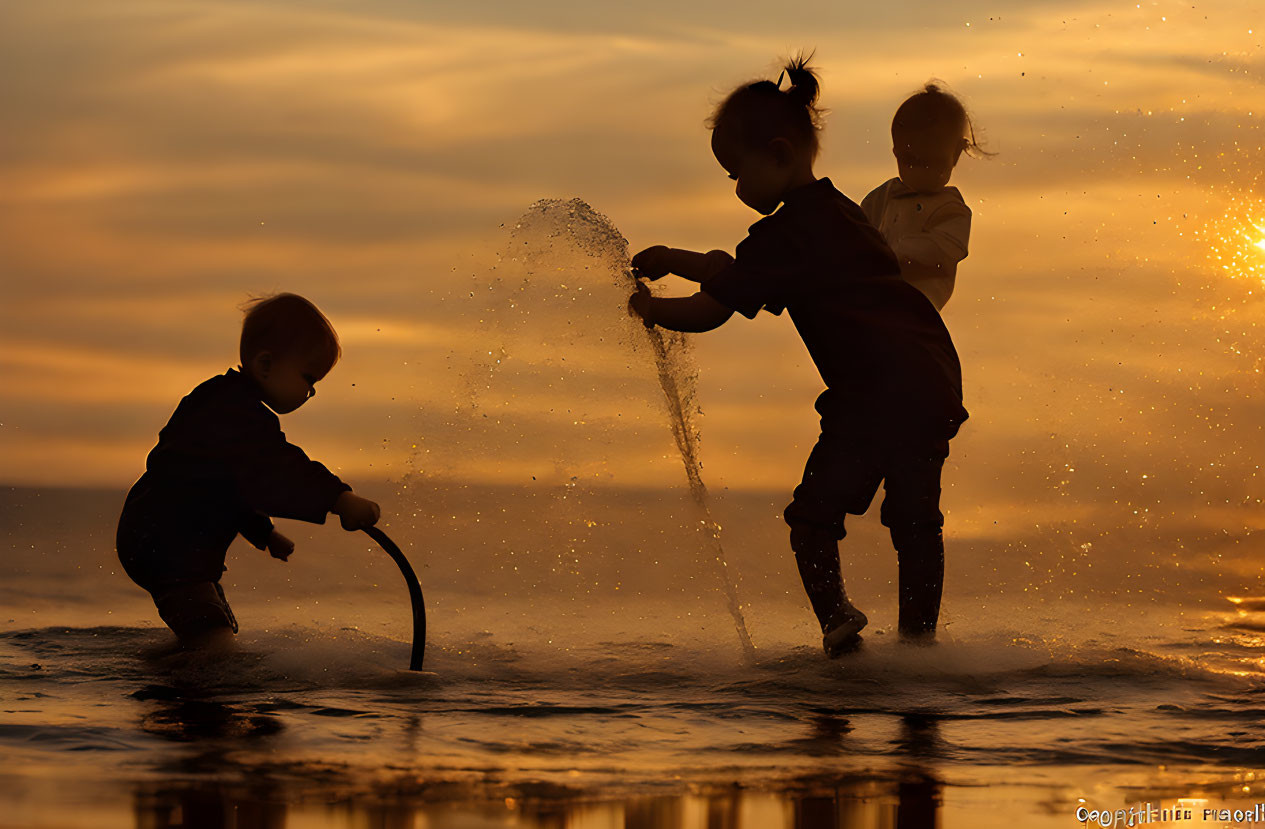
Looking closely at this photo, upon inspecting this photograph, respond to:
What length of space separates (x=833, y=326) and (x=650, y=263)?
2.12ft

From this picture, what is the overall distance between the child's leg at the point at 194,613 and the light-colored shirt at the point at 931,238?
8.75 ft

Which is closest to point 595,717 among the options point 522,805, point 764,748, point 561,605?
point 764,748

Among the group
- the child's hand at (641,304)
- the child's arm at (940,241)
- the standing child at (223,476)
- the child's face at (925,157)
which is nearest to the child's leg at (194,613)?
the standing child at (223,476)

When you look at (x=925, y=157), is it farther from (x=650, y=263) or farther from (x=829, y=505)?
(x=829, y=505)

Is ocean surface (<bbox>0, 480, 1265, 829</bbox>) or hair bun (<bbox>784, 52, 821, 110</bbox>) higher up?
hair bun (<bbox>784, 52, 821, 110</bbox>)

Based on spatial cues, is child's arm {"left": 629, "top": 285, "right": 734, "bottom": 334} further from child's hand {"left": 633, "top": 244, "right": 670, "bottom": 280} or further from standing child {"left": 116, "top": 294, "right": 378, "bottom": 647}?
standing child {"left": 116, "top": 294, "right": 378, "bottom": 647}

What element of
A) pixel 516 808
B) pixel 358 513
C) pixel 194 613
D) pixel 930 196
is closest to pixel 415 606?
pixel 358 513

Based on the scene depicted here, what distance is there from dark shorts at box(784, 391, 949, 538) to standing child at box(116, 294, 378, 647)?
5.00ft

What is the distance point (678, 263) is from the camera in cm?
482

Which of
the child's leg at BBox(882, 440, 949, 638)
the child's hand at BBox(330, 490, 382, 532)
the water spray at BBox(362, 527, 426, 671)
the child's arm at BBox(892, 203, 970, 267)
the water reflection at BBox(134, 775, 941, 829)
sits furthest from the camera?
the child's arm at BBox(892, 203, 970, 267)

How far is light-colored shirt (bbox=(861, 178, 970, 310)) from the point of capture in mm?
5234

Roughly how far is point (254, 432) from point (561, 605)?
2.24 metres

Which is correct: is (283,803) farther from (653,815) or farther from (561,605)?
(561,605)

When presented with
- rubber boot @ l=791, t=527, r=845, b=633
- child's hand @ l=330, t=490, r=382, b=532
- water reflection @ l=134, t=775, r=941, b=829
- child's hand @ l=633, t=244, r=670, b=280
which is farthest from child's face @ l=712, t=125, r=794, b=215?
water reflection @ l=134, t=775, r=941, b=829
